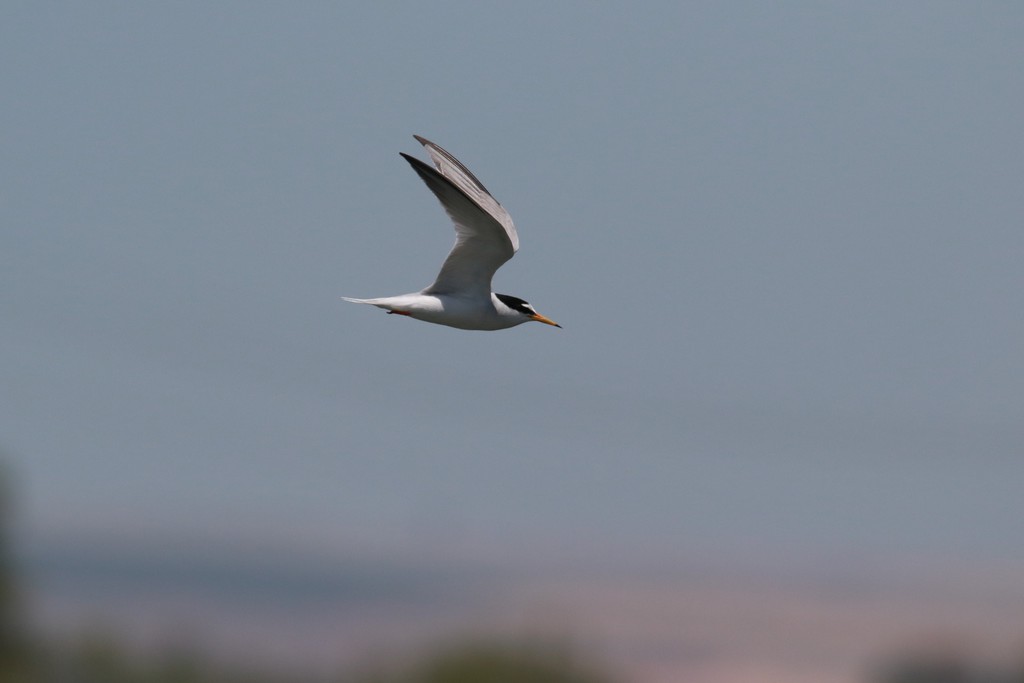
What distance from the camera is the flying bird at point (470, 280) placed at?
1530 cm

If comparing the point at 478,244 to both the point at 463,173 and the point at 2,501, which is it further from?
the point at 2,501

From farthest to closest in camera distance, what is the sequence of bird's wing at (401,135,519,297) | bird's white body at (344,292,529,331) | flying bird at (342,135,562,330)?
bird's white body at (344,292,529,331) → flying bird at (342,135,562,330) → bird's wing at (401,135,519,297)

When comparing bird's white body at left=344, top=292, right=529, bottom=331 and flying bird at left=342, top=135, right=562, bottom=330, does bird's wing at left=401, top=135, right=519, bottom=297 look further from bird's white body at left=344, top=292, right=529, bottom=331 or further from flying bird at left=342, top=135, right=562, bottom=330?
bird's white body at left=344, top=292, right=529, bottom=331

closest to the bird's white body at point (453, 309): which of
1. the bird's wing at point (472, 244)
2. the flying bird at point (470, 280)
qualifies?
the flying bird at point (470, 280)

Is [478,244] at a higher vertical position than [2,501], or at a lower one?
lower

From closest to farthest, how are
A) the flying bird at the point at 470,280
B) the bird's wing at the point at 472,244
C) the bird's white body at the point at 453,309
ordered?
1. the bird's wing at the point at 472,244
2. the flying bird at the point at 470,280
3. the bird's white body at the point at 453,309

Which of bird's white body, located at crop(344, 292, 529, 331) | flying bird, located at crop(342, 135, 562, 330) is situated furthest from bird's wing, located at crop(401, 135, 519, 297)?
bird's white body, located at crop(344, 292, 529, 331)

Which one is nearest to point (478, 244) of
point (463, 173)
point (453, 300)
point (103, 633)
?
point (453, 300)

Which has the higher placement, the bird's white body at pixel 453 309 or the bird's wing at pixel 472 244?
the bird's wing at pixel 472 244

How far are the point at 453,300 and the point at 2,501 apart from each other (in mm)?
35618

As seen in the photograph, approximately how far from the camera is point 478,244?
1560cm

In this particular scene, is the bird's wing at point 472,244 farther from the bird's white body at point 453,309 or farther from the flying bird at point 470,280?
the bird's white body at point 453,309

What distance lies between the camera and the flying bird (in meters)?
15.3

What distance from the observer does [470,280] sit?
15.9 meters
